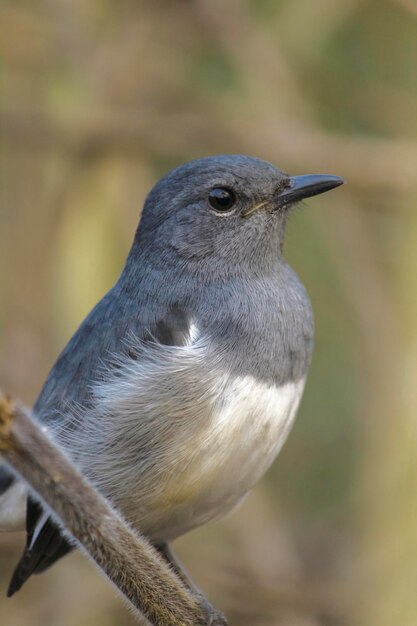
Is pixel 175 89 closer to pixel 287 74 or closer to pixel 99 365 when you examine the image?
pixel 287 74

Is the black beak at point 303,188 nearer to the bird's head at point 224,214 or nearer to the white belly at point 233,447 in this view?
the bird's head at point 224,214

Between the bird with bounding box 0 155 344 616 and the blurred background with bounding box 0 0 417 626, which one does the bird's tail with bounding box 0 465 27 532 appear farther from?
the blurred background with bounding box 0 0 417 626

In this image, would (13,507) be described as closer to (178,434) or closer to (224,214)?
(178,434)

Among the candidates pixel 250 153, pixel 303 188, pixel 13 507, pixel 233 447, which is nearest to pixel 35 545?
pixel 13 507

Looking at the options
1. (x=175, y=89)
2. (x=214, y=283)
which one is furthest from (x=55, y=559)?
(x=175, y=89)

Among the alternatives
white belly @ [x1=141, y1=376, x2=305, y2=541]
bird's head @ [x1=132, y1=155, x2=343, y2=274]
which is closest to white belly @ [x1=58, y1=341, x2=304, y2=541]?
white belly @ [x1=141, y1=376, x2=305, y2=541]

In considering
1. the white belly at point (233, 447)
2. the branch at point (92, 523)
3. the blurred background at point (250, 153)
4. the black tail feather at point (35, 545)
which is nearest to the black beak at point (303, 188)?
the blurred background at point (250, 153)
